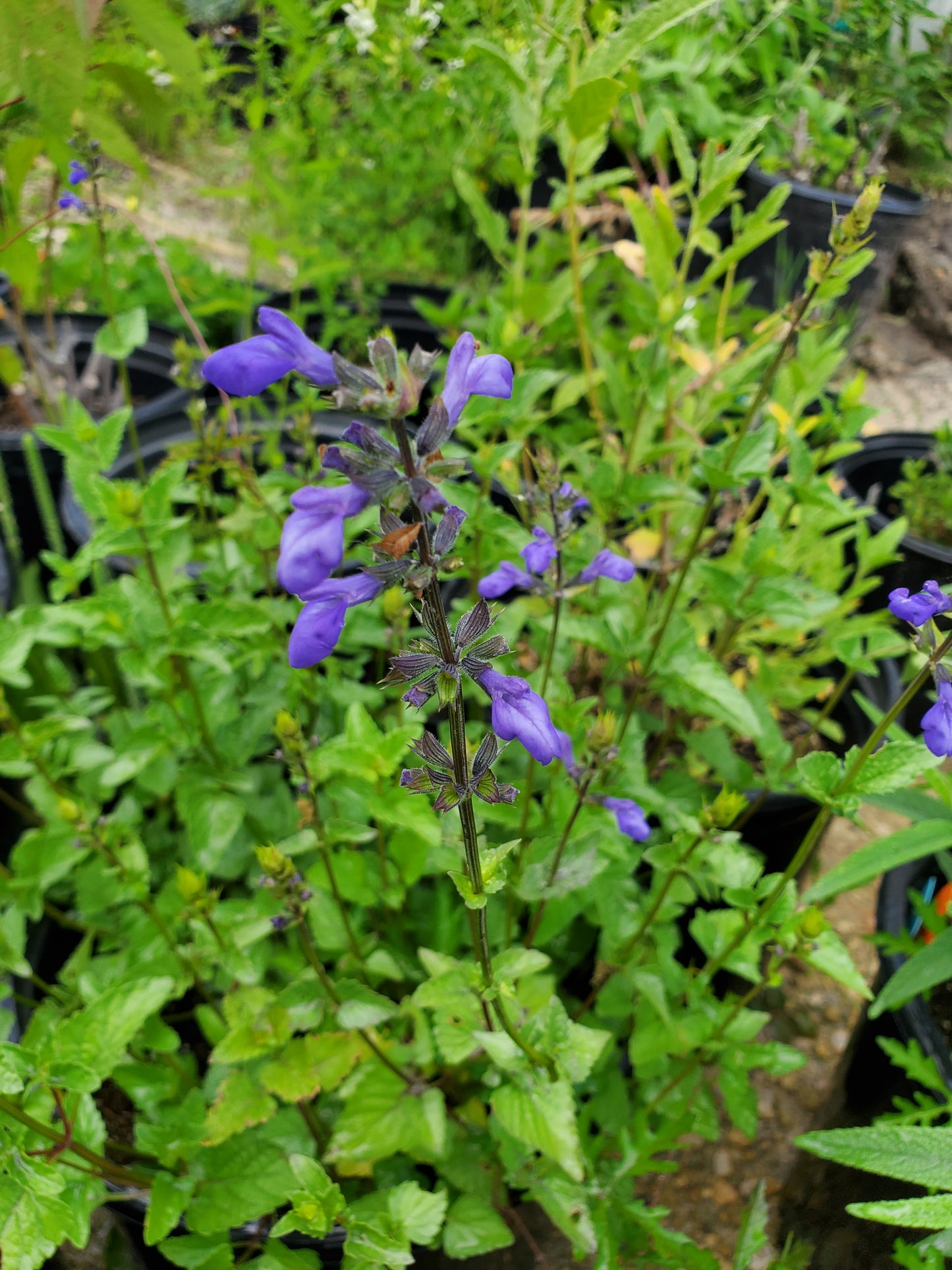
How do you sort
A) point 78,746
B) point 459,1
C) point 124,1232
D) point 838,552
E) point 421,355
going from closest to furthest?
point 421,355
point 124,1232
point 78,746
point 838,552
point 459,1

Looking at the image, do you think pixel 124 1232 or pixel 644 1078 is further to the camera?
pixel 644 1078

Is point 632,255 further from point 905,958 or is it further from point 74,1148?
point 74,1148

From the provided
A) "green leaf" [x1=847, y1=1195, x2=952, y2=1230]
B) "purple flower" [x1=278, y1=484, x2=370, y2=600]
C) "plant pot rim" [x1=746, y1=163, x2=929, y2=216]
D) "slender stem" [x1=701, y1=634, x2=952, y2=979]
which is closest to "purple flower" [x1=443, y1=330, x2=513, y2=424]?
"purple flower" [x1=278, y1=484, x2=370, y2=600]

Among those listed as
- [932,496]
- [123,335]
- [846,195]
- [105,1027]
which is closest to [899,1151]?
[105,1027]

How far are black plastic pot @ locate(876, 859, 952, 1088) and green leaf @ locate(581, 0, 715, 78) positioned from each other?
56.8 inches

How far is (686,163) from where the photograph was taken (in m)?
1.70

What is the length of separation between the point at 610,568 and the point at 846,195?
2.72m

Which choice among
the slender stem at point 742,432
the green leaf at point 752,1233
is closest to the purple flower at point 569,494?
the slender stem at point 742,432

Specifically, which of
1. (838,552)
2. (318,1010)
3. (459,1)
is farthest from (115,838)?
(459,1)

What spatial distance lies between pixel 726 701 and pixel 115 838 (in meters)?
1.13

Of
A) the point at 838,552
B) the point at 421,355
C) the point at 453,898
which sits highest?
the point at 421,355

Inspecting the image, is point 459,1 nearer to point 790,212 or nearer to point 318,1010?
point 790,212

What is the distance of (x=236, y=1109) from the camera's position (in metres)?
1.18

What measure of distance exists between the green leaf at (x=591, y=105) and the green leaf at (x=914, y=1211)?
4.72 ft
